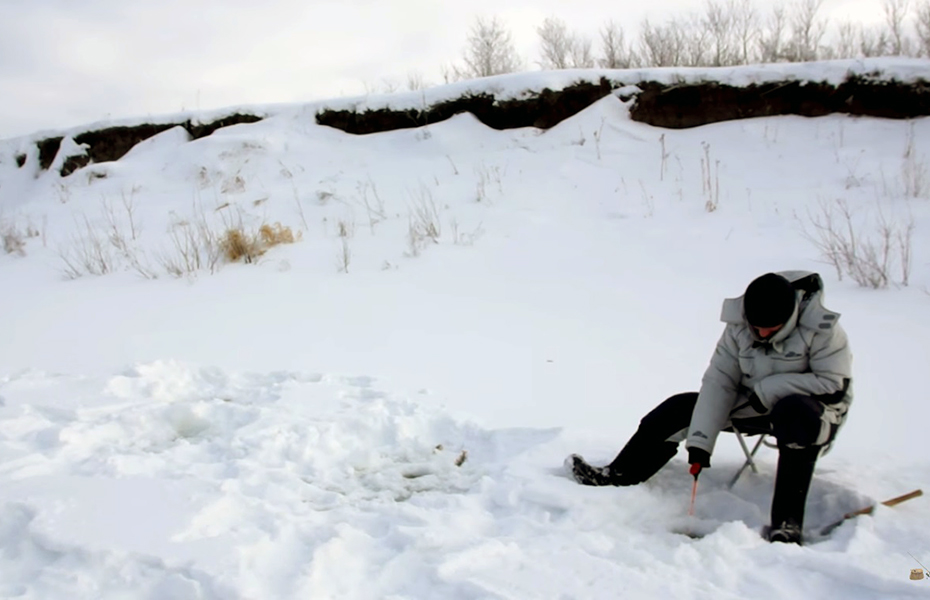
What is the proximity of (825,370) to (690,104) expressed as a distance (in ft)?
23.1

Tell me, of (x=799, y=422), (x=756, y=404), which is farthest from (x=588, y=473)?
(x=799, y=422)

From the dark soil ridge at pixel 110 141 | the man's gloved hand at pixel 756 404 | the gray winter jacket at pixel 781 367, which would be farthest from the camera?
the dark soil ridge at pixel 110 141

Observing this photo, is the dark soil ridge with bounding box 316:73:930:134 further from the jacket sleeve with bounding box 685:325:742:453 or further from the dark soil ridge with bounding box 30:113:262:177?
the jacket sleeve with bounding box 685:325:742:453

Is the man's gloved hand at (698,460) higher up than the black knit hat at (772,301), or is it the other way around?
the black knit hat at (772,301)

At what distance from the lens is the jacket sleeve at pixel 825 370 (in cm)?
265

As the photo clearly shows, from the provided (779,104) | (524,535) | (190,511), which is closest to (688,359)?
(524,535)

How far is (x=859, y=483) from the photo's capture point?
2.90 meters

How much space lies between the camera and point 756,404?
2.92m

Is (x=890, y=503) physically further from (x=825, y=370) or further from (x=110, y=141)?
(x=110, y=141)

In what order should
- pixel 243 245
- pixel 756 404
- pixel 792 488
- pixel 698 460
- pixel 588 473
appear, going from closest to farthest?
pixel 792 488, pixel 698 460, pixel 756 404, pixel 588 473, pixel 243 245

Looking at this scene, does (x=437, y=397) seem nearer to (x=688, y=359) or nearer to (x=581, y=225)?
(x=688, y=359)

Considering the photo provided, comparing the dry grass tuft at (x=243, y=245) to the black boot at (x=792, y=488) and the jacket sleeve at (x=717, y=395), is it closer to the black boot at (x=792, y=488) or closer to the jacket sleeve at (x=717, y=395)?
the jacket sleeve at (x=717, y=395)

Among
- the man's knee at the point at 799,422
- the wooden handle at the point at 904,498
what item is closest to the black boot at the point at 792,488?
the man's knee at the point at 799,422

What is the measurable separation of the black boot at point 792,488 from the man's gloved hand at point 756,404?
29 cm
